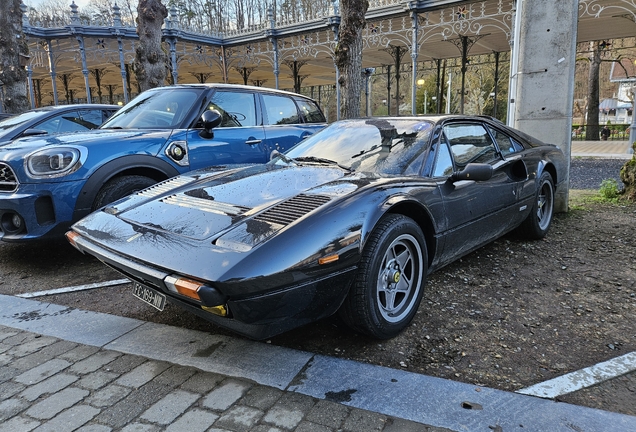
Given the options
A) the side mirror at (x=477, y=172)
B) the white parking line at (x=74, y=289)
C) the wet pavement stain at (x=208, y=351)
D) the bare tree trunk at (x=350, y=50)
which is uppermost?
the bare tree trunk at (x=350, y=50)

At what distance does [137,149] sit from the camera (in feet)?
13.3

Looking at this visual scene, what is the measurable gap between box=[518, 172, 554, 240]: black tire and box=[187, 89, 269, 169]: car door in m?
3.04

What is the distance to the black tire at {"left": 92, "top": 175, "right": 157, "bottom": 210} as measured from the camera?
149 inches

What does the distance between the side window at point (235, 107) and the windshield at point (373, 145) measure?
5.16 feet

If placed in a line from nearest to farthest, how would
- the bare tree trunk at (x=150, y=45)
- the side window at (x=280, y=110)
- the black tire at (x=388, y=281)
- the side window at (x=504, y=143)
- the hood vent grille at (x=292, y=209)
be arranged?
the hood vent grille at (x=292, y=209) < the black tire at (x=388, y=281) < the side window at (x=504, y=143) < the side window at (x=280, y=110) < the bare tree trunk at (x=150, y=45)

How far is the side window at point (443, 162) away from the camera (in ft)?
9.89

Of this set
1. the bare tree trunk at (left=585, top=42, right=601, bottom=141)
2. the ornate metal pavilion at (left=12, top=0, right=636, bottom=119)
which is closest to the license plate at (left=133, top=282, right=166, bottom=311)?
the ornate metal pavilion at (left=12, top=0, right=636, bottom=119)

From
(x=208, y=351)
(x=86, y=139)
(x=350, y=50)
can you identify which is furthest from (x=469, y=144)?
(x=350, y=50)

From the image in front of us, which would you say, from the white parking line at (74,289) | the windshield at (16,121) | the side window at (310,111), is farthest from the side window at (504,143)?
the windshield at (16,121)

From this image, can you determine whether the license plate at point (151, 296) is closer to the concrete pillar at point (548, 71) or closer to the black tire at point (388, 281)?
the black tire at point (388, 281)

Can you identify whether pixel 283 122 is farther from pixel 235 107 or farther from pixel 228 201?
pixel 228 201

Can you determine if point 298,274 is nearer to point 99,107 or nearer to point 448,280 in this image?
point 448,280

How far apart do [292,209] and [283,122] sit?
3520 mm

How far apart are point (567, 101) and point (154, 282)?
209 inches
